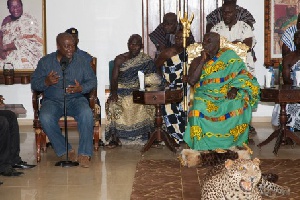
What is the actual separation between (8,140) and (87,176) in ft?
3.06

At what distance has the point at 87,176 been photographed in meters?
6.41

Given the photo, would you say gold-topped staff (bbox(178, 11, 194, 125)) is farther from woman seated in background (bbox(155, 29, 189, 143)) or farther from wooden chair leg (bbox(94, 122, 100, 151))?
wooden chair leg (bbox(94, 122, 100, 151))

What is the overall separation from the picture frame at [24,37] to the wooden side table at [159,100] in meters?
2.96

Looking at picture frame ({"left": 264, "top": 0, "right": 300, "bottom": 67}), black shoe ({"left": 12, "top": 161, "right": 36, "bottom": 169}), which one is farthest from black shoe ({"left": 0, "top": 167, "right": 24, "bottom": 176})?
picture frame ({"left": 264, "top": 0, "right": 300, "bottom": 67})

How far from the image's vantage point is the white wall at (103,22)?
9.86 metres

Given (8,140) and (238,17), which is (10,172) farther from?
(238,17)

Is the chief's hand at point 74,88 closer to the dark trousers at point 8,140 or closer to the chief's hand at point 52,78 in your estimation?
the chief's hand at point 52,78

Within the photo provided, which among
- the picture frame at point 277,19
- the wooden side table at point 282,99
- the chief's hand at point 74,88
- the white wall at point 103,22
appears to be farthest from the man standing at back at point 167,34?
the picture frame at point 277,19

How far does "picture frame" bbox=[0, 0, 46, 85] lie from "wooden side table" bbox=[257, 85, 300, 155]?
13.3 ft

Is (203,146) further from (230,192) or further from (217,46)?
(230,192)

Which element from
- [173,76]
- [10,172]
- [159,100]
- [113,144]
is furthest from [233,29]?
[10,172]

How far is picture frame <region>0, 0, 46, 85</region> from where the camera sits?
385 inches

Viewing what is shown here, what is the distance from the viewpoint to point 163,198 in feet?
17.8

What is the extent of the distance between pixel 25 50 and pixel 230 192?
6.16 meters
